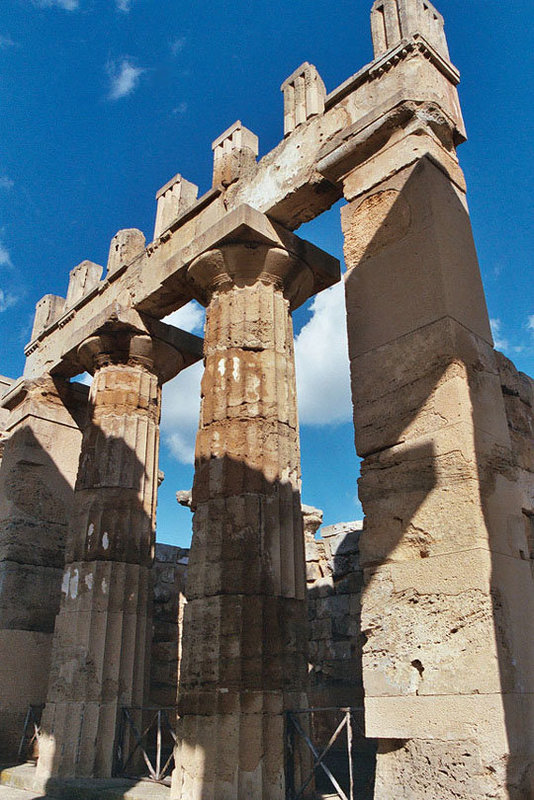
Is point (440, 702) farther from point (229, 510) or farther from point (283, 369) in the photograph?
point (283, 369)

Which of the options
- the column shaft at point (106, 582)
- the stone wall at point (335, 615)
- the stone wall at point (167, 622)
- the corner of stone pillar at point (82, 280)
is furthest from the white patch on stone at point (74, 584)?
the corner of stone pillar at point (82, 280)

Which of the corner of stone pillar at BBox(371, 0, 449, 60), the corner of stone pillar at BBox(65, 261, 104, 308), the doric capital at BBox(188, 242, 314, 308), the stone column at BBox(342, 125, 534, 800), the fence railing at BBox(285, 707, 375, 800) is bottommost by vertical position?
the fence railing at BBox(285, 707, 375, 800)

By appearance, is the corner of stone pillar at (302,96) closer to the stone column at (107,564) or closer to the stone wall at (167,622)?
the stone column at (107,564)

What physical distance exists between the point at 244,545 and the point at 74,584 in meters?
3.37

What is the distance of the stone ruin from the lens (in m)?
4.12

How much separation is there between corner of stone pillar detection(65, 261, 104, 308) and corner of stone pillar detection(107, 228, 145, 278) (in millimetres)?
912

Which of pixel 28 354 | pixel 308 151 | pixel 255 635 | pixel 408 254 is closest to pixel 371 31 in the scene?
pixel 308 151

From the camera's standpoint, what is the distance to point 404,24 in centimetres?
630

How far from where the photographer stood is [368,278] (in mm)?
5430

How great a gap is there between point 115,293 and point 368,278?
213 inches

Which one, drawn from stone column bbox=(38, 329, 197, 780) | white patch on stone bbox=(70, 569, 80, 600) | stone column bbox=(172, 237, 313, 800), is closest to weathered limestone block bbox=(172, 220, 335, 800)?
stone column bbox=(172, 237, 313, 800)

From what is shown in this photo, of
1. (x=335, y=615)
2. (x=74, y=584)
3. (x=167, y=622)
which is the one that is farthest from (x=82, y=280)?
(x=335, y=615)

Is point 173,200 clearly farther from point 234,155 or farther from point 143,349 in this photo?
point 143,349

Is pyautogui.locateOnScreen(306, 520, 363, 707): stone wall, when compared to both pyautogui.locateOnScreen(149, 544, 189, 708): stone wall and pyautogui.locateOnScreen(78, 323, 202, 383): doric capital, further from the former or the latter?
pyautogui.locateOnScreen(78, 323, 202, 383): doric capital
